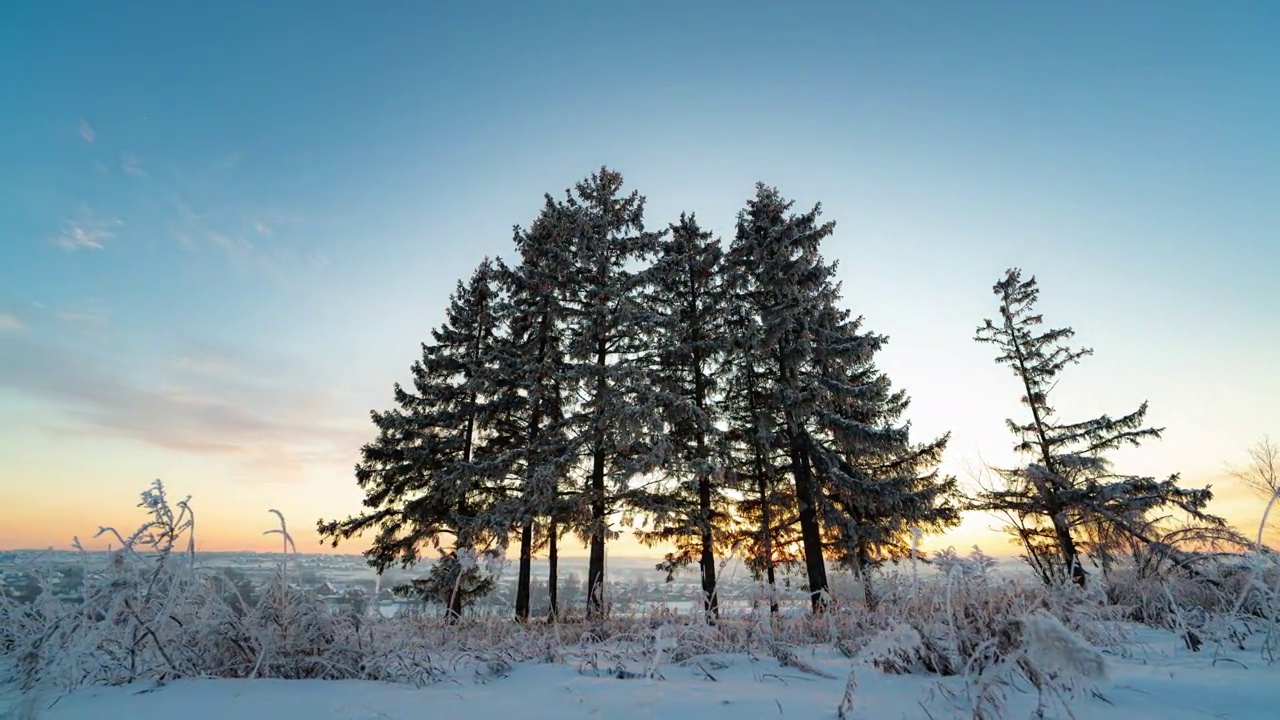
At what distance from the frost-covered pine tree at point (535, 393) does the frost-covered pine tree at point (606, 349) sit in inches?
22.1

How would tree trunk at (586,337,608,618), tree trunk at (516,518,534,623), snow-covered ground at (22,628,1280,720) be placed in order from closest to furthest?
snow-covered ground at (22,628,1280,720) < tree trunk at (586,337,608,618) < tree trunk at (516,518,534,623)

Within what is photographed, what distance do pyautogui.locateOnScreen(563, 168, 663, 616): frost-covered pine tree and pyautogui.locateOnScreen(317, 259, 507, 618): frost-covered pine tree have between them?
3.17 metres

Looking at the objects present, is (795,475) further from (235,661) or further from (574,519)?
(235,661)

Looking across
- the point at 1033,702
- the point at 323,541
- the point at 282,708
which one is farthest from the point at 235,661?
the point at 323,541

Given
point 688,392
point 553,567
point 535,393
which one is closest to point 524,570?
point 553,567

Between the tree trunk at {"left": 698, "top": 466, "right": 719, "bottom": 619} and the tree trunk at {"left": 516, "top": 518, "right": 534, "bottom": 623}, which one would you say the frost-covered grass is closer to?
the tree trunk at {"left": 698, "top": 466, "right": 719, "bottom": 619}

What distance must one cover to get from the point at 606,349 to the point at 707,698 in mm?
14357

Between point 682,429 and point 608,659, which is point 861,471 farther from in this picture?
point 608,659

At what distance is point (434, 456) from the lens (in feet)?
59.0

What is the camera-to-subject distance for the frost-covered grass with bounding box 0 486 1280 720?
82.6 inches

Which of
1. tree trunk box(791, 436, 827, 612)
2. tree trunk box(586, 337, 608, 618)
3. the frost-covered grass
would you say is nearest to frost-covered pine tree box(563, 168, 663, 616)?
tree trunk box(586, 337, 608, 618)

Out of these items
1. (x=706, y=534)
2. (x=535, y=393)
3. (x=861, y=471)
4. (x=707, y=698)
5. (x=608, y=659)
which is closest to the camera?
(x=707, y=698)

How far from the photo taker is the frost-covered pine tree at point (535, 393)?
1428 centimetres

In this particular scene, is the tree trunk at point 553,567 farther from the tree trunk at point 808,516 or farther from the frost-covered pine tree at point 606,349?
the tree trunk at point 808,516
